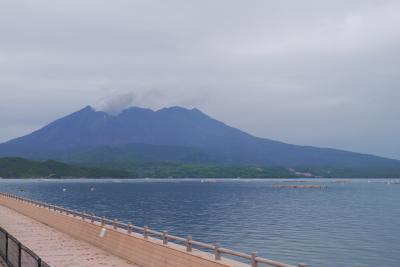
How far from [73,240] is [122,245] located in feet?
26.1

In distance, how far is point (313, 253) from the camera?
5144 cm

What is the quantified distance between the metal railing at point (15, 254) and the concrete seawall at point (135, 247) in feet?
18.9

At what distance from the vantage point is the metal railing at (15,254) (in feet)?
57.7

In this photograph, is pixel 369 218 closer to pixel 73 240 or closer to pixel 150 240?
pixel 73 240

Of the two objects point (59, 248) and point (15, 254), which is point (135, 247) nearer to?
point (15, 254)

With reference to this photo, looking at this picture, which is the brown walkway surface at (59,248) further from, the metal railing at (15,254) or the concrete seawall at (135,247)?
→ the metal railing at (15,254)

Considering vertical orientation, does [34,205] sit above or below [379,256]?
above

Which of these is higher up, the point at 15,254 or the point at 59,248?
the point at 15,254

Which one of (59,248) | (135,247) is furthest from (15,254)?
(59,248)

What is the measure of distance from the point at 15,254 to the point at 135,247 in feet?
21.7

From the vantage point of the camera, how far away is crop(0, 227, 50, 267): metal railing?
17.6 m

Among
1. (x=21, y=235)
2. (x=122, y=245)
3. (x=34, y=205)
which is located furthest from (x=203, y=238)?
(x=122, y=245)

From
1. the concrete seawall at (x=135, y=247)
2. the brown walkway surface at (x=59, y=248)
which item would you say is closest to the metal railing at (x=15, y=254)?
the brown walkway surface at (x=59, y=248)

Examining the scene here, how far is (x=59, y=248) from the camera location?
102 feet
